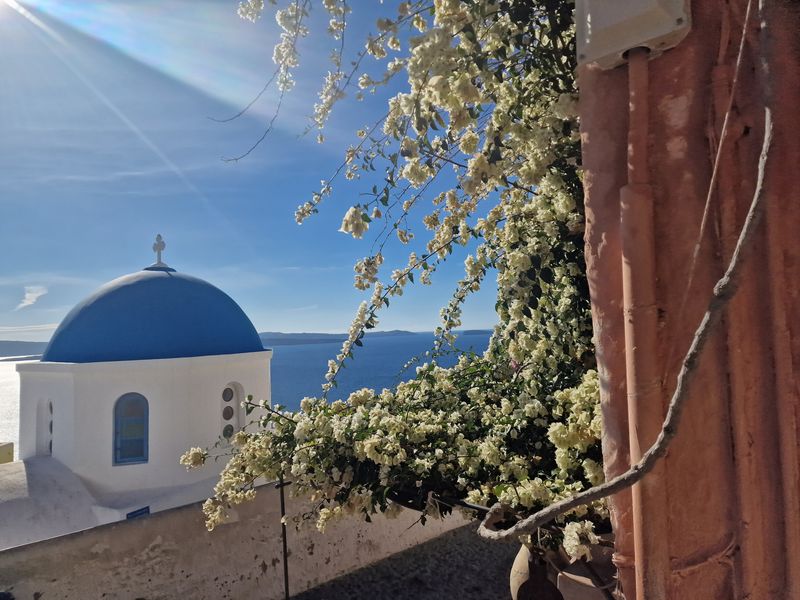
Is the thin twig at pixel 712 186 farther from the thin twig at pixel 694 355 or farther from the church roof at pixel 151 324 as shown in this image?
the church roof at pixel 151 324

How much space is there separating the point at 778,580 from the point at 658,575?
0.24m

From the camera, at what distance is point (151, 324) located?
1002cm

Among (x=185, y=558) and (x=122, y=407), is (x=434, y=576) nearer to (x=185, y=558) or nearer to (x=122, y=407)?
(x=185, y=558)

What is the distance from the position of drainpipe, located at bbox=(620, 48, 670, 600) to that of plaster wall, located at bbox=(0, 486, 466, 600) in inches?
89.6

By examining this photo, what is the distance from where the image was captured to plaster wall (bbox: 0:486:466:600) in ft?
11.2

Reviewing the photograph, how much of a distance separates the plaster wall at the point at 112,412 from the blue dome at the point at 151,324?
31cm

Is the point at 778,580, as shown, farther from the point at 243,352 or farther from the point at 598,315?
the point at 243,352

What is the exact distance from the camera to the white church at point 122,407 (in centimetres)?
900

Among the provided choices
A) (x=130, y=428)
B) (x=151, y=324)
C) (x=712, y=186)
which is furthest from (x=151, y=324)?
(x=712, y=186)

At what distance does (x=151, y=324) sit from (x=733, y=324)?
35.0 feet

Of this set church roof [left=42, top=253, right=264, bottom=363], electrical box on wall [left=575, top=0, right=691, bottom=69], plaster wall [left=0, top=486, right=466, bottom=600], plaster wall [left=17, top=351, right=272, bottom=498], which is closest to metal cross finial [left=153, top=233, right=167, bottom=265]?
church roof [left=42, top=253, right=264, bottom=363]

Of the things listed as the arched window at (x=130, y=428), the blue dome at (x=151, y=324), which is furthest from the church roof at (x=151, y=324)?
the arched window at (x=130, y=428)

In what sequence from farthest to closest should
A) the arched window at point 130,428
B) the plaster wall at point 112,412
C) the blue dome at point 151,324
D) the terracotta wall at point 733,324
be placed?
1. the blue dome at point 151,324
2. the arched window at point 130,428
3. the plaster wall at point 112,412
4. the terracotta wall at point 733,324

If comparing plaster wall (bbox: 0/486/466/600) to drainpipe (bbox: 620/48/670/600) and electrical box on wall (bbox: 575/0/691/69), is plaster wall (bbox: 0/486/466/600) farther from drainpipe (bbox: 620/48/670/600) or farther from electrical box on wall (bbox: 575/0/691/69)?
electrical box on wall (bbox: 575/0/691/69)
